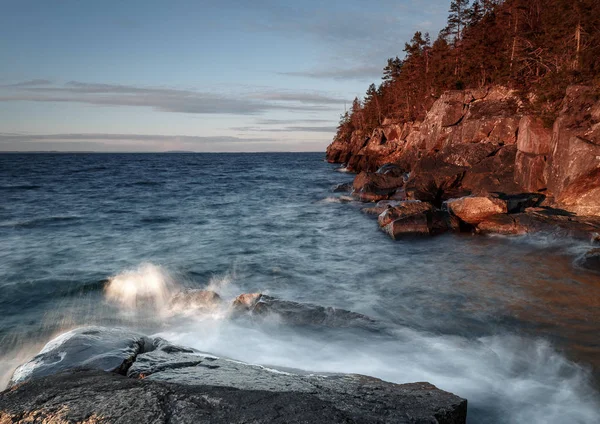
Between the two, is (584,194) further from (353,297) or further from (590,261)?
(353,297)

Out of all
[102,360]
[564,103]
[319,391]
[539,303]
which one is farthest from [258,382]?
[564,103]

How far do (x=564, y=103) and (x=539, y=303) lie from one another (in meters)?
14.5

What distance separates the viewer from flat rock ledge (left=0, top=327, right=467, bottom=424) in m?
3.60

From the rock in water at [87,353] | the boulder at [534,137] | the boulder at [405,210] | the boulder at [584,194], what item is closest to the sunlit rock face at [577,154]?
the boulder at [584,194]

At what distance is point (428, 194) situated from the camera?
81.1 ft

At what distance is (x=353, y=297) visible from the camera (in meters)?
11.7

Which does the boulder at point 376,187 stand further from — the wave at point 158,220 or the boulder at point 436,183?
the wave at point 158,220

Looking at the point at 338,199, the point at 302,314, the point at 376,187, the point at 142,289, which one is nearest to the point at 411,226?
the point at 302,314

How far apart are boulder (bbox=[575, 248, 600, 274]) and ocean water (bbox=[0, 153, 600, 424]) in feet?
1.45

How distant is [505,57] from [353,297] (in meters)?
34.1

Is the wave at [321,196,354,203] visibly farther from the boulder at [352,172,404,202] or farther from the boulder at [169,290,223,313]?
the boulder at [169,290,223,313]

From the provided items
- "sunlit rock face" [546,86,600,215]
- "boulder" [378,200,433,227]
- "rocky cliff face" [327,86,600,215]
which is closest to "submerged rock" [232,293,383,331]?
"boulder" [378,200,433,227]

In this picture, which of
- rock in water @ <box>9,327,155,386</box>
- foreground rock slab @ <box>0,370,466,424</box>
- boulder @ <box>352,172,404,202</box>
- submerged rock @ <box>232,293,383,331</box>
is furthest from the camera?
boulder @ <box>352,172,404,202</box>

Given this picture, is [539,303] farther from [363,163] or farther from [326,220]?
[363,163]
